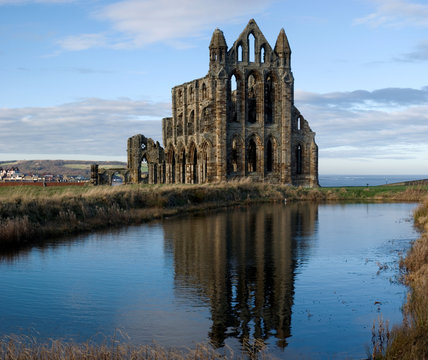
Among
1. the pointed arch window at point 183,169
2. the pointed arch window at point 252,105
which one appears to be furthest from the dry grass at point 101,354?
the pointed arch window at point 183,169

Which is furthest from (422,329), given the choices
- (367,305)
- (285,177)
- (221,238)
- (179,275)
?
(285,177)

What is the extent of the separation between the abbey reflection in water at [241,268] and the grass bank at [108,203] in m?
3.26

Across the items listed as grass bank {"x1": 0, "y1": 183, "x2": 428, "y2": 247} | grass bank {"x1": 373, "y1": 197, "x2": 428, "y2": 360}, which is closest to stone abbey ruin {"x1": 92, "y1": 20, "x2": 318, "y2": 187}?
grass bank {"x1": 0, "y1": 183, "x2": 428, "y2": 247}

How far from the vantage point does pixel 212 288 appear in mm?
12906

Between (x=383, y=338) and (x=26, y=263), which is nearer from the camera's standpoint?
(x=383, y=338)

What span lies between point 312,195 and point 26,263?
3635cm

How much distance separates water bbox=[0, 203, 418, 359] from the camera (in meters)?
9.54

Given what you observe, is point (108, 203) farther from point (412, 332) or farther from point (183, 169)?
point (183, 169)

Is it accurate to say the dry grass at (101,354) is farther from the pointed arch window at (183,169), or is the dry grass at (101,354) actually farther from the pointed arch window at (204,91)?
the pointed arch window at (183,169)

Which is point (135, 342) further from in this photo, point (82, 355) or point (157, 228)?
point (157, 228)

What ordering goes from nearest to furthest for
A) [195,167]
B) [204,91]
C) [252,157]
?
1. [204,91]
2. [252,157]
3. [195,167]

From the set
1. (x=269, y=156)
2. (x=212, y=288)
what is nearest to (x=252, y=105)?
(x=269, y=156)

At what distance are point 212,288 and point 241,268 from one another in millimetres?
2662

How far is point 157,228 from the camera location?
2497cm
